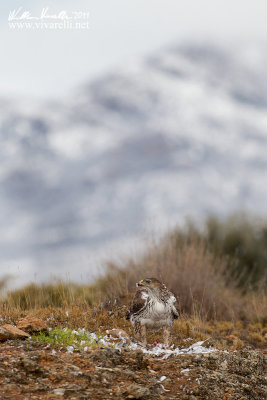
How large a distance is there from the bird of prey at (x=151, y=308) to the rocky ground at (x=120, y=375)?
754 millimetres

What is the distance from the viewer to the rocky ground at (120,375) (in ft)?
17.6

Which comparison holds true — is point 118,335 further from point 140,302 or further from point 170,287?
point 170,287

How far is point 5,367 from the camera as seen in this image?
5.77m

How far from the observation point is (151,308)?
7480 mm

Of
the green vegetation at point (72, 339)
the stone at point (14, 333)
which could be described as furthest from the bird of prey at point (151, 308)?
the stone at point (14, 333)

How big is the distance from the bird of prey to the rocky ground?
0.75m

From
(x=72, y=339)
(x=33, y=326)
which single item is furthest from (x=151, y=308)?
(x=33, y=326)

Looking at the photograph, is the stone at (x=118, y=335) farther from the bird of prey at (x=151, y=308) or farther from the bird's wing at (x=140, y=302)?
the bird's wing at (x=140, y=302)

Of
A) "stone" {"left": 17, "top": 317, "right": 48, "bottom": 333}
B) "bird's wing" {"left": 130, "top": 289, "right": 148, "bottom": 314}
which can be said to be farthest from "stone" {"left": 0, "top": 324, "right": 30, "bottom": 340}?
"bird's wing" {"left": 130, "top": 289, "right": 148, "bottom": 314}

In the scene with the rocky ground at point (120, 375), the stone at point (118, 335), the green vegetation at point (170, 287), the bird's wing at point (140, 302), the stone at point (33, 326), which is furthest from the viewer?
the green vegetation at point (170, 287)

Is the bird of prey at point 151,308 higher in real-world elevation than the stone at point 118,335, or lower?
higher

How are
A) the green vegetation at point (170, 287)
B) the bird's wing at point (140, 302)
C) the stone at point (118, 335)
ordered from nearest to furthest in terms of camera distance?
the bird's wing at point (140, 302) < the stone at point (118, 335) < the green vegetation at point (170, 287)

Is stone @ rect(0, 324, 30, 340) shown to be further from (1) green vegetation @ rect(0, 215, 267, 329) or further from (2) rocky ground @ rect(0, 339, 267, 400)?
(1) green vegetation @ rect(0, 215, 267, 329)

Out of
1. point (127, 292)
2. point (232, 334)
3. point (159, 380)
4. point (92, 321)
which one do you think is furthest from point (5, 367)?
point (232, 334)
